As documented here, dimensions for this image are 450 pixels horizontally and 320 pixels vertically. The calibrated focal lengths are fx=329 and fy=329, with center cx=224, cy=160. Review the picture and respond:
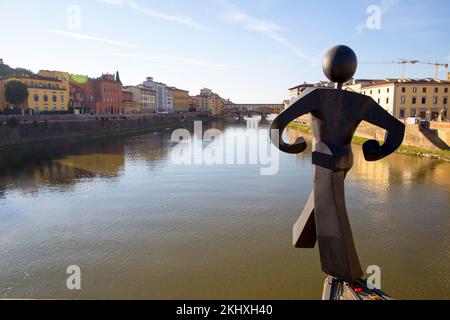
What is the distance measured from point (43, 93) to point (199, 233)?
41867 millimetres

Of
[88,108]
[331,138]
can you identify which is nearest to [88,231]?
[331,138]

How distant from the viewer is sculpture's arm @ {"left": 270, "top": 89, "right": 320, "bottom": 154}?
4.68 meters

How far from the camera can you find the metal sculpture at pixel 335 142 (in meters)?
4.76

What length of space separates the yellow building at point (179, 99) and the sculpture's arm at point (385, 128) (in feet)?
321

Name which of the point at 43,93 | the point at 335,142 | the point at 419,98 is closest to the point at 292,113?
the point at 335,142

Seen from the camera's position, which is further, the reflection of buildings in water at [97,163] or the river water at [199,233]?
the reflection of buildings in water at [97,163]

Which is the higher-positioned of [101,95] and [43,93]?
[101,95]

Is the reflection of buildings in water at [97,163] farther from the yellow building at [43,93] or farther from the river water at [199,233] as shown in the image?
the yellow building at [43,93]

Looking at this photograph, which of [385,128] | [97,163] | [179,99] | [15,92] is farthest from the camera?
[179,99]

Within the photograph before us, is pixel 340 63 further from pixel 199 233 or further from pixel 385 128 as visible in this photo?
pixel 199 233

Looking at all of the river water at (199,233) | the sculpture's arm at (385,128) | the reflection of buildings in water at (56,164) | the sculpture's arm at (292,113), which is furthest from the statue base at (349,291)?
the reflection of buildings in water at (56,164)

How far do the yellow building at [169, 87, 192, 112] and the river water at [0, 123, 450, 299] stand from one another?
81596 millimetres

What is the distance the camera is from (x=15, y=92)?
3788 cm
